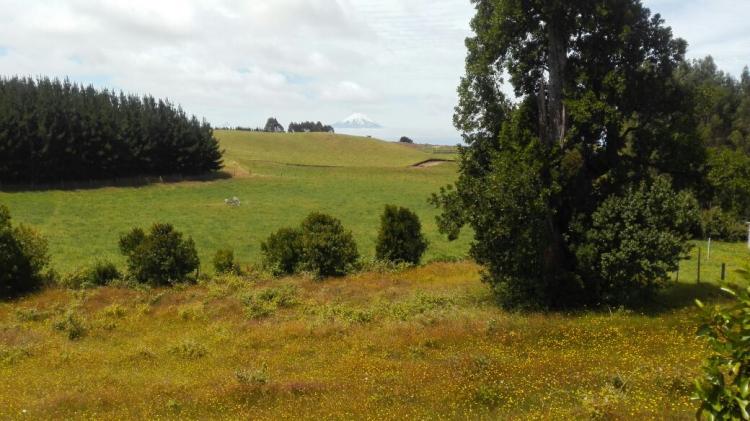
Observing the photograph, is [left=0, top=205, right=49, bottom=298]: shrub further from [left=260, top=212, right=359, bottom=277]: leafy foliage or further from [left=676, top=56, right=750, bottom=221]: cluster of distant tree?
[left=676, top=56, right=750, bottom=221]: cluster of distant tree

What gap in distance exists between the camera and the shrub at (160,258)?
2533 cm

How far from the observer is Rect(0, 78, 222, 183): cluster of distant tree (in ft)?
219

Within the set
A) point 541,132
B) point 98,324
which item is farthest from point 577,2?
point 98,324

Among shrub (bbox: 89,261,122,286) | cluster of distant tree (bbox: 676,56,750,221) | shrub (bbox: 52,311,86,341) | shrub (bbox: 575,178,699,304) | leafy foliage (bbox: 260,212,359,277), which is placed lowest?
shrub (bbox: 52,311,86,341)

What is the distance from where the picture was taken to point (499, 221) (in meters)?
18.6

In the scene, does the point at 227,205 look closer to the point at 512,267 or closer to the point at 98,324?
the point at 98,324

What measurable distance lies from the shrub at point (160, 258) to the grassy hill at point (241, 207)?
5.57 metres

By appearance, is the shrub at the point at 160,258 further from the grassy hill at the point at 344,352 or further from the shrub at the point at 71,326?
the shrub at the point at 71,326

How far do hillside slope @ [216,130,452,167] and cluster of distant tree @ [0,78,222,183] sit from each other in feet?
66.4

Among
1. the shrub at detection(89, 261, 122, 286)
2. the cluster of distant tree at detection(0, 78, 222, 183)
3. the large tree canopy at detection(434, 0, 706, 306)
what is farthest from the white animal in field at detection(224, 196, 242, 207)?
the large tree canopy at detection(434, 0, 706, 306)

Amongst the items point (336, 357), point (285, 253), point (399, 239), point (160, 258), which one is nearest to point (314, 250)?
point (285, 253)

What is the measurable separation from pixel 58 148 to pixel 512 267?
229ft

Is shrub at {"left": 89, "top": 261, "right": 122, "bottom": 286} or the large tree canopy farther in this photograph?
shrub at {"left": 89, "top": 261, "right": 122, "bottom": 286}

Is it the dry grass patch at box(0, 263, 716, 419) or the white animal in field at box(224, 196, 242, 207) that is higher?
the white animal in field at box(224, 196, 242, 207)
